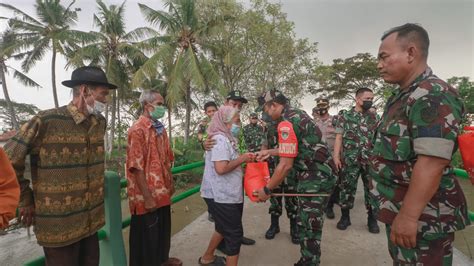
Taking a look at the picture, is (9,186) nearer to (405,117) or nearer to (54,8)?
(405,117)

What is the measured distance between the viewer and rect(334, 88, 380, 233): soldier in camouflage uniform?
13.3 ft

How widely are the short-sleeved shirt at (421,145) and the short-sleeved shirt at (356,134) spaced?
2.58 m

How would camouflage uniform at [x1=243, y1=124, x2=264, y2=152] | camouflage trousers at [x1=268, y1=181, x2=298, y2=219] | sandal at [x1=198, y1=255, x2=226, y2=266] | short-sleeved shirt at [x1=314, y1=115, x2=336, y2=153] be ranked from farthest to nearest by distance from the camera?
camouflage uniform at [x1=243, y1=124, x2=264, y2=152] < short-sleeved shirt at [x1=314, y1=115, x2=336, y2=153] < camouflage trousers at [x1=268, y1=181, x2=298, y2=219] < sandal at [x1=198, y1=255, x2=226, y2=266]

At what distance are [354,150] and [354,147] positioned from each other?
0.04 metres

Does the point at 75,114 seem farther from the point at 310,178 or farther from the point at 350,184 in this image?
the point at 350,184

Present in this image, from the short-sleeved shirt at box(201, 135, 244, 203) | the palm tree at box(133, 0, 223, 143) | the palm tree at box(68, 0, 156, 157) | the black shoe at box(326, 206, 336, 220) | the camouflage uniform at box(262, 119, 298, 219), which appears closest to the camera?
the short-sleeved shirt at box(201, 135, 244, 203)

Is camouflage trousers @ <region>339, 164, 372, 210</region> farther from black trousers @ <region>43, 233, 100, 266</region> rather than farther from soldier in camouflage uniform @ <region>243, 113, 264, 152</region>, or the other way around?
black trousers @ <region>43, 233, 100, 266</region>

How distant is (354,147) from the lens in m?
4.13

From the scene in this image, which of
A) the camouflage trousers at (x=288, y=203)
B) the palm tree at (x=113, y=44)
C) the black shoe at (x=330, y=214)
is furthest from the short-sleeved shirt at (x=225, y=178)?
the palm tree at (x=113, y=44)

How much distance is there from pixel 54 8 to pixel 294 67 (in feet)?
50.7

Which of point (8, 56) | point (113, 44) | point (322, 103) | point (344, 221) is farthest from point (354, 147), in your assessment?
point (8, 56)

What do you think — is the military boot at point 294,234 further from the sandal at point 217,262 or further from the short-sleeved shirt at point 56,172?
the short-sleeved shirt at point 56,172

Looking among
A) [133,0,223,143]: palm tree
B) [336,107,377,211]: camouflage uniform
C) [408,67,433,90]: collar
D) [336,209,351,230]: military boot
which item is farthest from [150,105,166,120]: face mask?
[133,0,223,143]: palm tree

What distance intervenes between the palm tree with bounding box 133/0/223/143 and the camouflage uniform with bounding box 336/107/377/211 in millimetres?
12713
